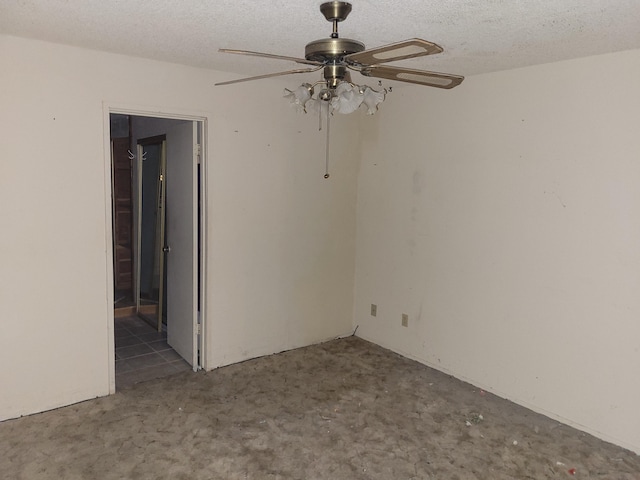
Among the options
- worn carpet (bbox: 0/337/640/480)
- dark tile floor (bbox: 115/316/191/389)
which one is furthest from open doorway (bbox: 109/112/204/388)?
worn carpet (bbox: 0/337/640/480)

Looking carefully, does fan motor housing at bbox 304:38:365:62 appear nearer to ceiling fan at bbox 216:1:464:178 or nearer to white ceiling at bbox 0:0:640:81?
ceiling fan at bbox 216:1:464:178

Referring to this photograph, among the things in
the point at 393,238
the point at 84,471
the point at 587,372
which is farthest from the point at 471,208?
the point at 84,471

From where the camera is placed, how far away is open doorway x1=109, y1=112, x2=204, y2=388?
383 cm

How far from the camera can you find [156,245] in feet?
17.0

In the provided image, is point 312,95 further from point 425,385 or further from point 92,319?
point 425,385

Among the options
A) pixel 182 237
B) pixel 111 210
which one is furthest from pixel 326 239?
pixel 111 210

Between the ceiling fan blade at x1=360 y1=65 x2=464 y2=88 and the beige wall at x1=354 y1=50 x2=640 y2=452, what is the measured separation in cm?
129

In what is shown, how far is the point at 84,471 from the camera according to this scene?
2570 mm

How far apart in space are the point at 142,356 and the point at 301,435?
5.99ft

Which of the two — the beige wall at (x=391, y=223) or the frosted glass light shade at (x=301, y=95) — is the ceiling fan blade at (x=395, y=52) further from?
the beige wall at (x=391, y=223)

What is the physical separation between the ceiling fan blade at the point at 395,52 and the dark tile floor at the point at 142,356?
9.51 ft

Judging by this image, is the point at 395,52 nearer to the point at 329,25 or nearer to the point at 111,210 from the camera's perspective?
the point at 329,25

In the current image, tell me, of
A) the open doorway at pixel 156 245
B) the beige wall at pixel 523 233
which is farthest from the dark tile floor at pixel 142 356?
the beige wall at pixel 523 233

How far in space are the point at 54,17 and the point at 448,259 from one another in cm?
297
